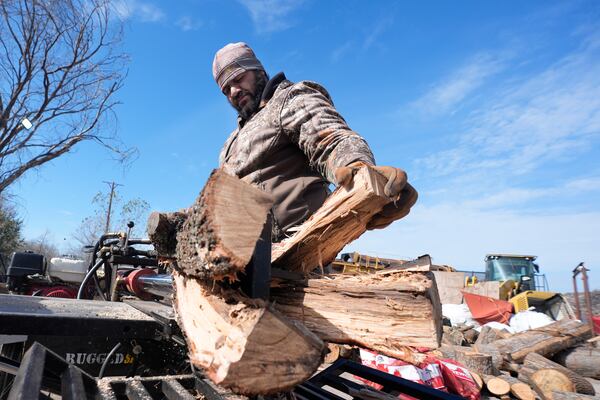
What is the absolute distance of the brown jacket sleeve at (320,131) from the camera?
5.02ft

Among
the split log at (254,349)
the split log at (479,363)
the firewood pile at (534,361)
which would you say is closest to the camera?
the split log at (254,349)

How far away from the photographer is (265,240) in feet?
4.22

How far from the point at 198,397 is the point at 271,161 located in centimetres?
114

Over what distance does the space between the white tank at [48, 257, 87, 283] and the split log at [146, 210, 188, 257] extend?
283 inches

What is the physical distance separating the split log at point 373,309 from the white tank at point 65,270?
7.68 m

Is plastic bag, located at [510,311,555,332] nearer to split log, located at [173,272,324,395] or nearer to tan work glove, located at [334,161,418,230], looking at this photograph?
tan work glove, located at [334,161,418,230]

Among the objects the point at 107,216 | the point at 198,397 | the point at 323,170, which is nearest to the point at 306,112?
the point at 323,170

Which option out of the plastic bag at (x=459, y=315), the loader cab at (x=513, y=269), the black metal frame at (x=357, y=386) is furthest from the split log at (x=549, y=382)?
the loader cab at (x=513, y=269)

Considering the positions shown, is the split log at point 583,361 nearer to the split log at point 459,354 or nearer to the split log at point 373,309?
the split log at point 459,354

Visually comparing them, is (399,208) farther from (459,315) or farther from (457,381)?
(459,315)

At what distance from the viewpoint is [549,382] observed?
19.7ft

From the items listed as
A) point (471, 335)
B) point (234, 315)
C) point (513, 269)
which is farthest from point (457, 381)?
point (513, 269)

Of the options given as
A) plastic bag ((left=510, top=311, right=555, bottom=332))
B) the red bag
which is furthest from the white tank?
plastic bag ((left=510, top=311, right=555, bottom=332))

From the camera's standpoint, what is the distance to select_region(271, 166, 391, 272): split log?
1.24 metres
